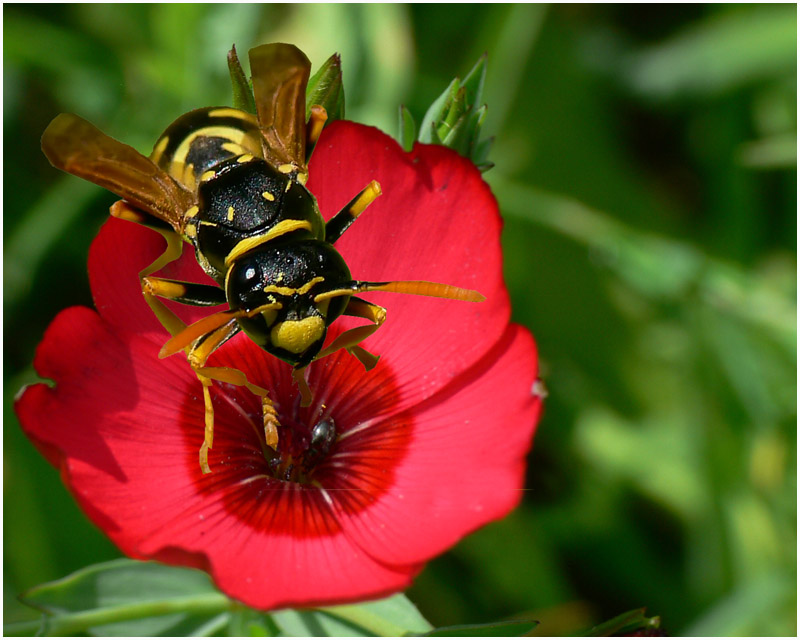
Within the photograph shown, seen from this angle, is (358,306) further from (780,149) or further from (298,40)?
(780,149)

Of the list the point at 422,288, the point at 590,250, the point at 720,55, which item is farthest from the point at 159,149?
the point at 720,55

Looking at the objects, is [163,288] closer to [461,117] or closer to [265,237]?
[265,237]

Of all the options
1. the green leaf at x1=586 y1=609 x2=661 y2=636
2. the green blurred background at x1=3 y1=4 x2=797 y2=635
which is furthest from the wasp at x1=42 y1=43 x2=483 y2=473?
the green blurred background at x1=3 y1=4 x2=797 y2=635

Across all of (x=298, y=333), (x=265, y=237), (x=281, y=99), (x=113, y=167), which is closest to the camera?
(x=298, y=333)

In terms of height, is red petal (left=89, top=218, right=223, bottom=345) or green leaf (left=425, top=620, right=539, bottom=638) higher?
red petal (left=89, top=218, right=223, bottom=345)

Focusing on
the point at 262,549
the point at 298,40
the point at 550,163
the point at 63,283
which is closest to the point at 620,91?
the point at 550,163

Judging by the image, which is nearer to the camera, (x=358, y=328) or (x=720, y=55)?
(x=358, y=328)

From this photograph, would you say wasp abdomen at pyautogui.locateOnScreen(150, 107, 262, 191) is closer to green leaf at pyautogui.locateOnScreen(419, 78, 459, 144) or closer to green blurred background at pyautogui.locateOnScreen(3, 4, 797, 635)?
green leaf at pyautogui.locateOnScreen(419, 78, 459, 144)
